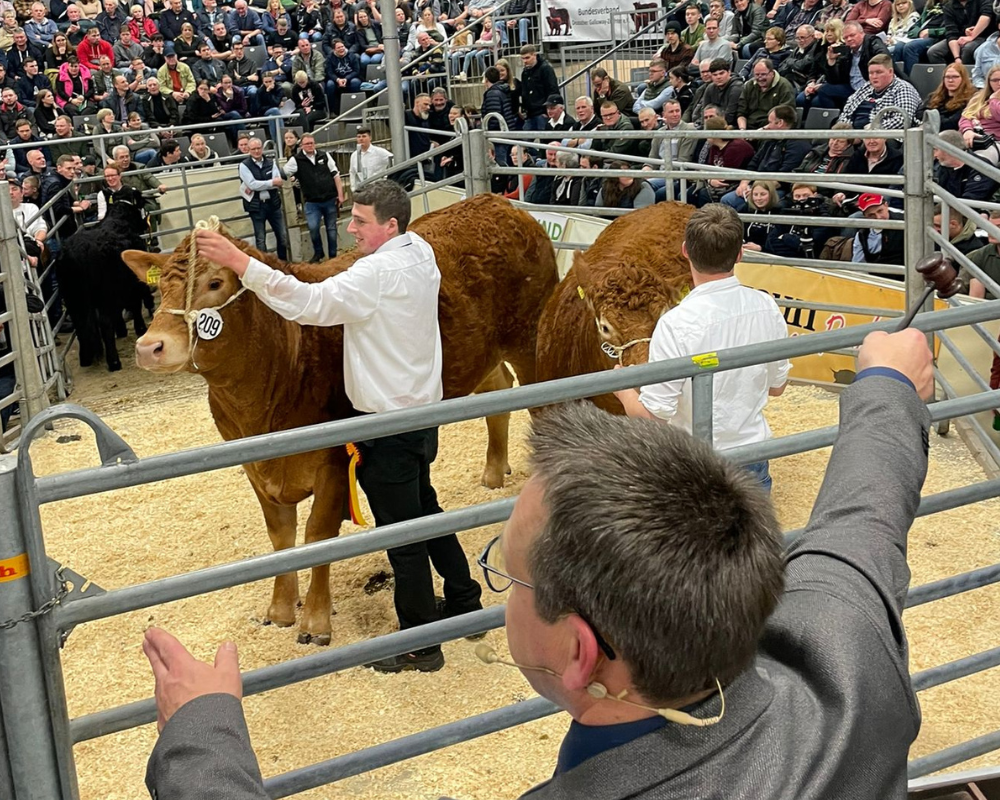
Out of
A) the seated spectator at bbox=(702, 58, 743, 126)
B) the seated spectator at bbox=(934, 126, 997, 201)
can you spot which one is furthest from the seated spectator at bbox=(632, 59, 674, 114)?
the seated spectator at bbox=(934, 126, 997, 201)

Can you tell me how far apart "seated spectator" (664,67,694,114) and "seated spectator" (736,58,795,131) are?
5.59 ft

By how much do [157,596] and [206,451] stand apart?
0.92 ft

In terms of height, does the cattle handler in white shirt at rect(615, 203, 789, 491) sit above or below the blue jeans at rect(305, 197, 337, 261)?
above

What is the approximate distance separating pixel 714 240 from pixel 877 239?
4499 millimetres

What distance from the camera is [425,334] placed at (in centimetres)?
465

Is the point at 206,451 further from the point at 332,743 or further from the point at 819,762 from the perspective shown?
the point at 332,743

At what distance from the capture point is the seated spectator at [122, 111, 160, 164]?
13578 mm

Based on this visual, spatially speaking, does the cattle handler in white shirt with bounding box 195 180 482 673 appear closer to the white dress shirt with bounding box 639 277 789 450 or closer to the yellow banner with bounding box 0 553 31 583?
the white dress shirt with bounding box 639 277 789 450

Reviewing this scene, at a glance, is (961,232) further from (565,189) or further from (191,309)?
(191,309)

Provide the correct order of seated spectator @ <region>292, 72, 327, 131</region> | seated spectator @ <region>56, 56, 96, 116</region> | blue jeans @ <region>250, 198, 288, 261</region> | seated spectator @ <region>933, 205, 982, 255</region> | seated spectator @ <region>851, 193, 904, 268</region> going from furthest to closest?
seated spectator @ <region>56, 56, 96, 116</region> < seated spectator @ <region>292, 72, 327, 131</region> < blue jeans @ <region>250, 198, 288, 261</region> < seated spectator @ <region>851, 193, 904, 268</region> < seated spectator @ <region>933, 205, 982, 255</region>

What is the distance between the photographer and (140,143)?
14.0m

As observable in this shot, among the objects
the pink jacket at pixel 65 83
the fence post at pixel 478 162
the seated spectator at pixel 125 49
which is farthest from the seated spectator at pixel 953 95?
the seated spectator at pixel 125 49

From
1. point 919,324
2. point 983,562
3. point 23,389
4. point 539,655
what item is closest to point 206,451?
point 539,655

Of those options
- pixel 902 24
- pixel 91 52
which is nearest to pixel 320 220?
pixel 91 52
